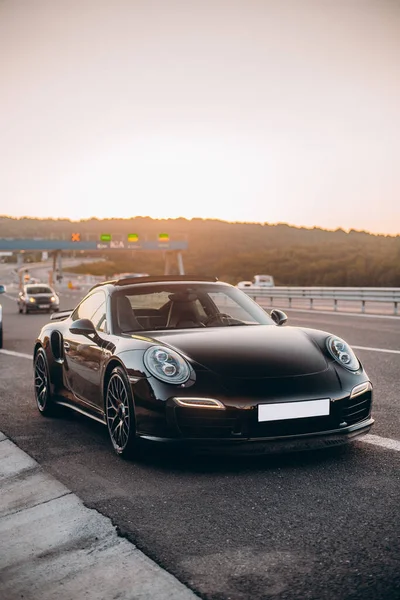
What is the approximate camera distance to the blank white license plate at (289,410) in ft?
17.1

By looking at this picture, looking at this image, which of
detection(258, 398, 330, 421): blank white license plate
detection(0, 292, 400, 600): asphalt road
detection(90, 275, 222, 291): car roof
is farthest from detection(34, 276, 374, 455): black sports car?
detection(0, 292, 400, 600): asphalt road

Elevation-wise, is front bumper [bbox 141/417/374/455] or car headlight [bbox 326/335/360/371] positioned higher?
car headlight [bbox 326/335/360/371]

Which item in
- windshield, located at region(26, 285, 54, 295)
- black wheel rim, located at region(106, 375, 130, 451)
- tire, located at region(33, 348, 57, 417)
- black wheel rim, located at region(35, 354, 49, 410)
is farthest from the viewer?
windshield, located at region(26, 285, 54, 295)

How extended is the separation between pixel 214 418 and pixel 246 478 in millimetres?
435

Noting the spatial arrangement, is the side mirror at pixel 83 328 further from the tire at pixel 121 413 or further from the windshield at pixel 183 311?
the tire at pixel 121 413

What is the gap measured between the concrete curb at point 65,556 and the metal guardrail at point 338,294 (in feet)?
70.4

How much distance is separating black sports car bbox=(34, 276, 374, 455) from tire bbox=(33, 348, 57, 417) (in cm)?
88

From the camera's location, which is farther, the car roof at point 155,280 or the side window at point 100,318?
the car roof at point 155,280

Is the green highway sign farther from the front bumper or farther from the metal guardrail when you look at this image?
the front bumper

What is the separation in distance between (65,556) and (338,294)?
85.8 ft

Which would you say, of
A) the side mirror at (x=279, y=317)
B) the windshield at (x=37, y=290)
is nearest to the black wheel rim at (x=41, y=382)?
the side mirror at (x=279, y=317)

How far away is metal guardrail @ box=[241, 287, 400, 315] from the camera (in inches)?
1009

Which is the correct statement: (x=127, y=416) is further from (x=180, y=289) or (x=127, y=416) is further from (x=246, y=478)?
(x=180, y=289)

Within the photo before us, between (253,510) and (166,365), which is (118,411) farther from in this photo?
(253,510)
